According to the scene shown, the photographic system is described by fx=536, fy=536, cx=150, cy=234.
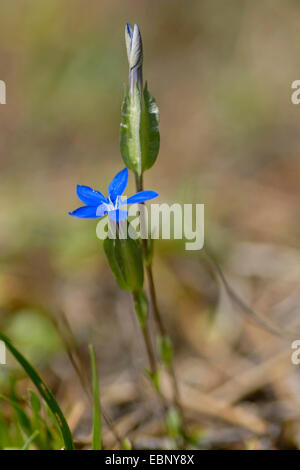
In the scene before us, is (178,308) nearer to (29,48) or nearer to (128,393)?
(128,393)

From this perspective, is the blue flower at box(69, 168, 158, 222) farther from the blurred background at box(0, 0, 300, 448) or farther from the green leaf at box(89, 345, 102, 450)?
the blurred background at box(0, 0, 300, 448)

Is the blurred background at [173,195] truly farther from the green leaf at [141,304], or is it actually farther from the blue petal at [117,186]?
the blue petal at [117,186]

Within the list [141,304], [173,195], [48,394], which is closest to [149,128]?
[141,304]

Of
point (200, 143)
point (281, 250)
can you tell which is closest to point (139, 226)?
point (281, 250)

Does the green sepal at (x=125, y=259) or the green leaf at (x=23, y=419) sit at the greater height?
the green sepal at (x=125, y=259)

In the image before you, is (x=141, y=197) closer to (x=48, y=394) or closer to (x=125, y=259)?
(x=125, y=259)

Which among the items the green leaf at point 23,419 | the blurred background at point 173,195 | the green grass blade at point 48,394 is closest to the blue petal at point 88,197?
the green grass blade at point 48,394
